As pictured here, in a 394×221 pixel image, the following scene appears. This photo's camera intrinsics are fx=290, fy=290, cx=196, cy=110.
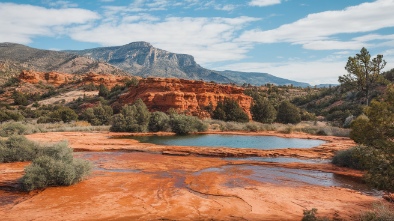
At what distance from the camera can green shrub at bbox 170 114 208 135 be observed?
28.2 metres

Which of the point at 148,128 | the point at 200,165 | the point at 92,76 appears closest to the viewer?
the point at 200,165

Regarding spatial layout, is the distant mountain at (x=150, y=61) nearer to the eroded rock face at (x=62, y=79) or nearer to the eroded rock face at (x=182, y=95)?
the eroded rock face at (x=62, y=79)

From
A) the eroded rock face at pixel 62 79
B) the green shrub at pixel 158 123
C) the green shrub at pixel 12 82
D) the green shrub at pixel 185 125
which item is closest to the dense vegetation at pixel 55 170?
the green shrub at pixel 185 125

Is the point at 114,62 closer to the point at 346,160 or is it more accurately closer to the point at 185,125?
the point at 185,125

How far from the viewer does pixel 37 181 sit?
9438 mm

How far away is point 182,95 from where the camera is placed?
4416 cm

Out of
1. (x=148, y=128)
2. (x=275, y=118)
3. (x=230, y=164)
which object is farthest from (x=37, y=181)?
(x=275, y=118)

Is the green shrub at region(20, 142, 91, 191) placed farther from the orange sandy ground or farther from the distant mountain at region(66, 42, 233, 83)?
the distant mountain at region(66, 42, 233, 83)

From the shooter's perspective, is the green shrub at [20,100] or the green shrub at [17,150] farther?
the green shrub at [20,100]

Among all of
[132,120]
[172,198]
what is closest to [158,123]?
[132,120]

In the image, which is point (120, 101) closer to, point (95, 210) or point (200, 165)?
point (200, 165)

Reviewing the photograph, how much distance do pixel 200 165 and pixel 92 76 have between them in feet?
209

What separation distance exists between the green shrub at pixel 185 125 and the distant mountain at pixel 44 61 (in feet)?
222

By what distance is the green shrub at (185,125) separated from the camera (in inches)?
1112
